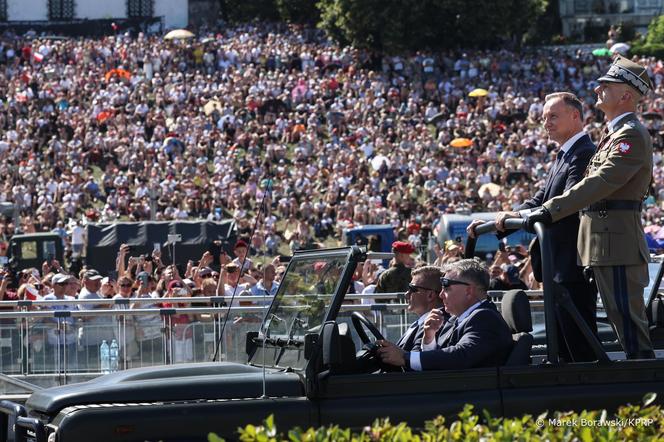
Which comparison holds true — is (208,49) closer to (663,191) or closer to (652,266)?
(663,191)

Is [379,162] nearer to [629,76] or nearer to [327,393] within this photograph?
[629,76]

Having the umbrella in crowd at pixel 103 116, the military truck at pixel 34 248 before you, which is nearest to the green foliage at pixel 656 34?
the umbrella in crowd at pixel 103 116

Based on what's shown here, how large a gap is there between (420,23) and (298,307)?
5508 centimetres

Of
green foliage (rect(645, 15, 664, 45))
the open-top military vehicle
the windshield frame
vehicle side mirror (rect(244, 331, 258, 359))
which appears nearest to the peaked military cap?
the open-top military vehicle

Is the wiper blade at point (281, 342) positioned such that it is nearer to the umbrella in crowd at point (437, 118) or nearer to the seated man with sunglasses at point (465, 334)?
the seated man with sunglasses at point (465, 334)

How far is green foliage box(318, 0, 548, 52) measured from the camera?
60562 millimetres

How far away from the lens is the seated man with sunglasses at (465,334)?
6578mm

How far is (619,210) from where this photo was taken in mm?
7023

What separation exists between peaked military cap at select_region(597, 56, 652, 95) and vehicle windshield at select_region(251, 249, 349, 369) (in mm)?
1767

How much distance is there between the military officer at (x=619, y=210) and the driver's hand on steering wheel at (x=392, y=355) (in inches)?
39.5

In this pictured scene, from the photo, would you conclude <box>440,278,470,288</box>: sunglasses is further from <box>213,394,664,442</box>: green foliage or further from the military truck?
the military truck

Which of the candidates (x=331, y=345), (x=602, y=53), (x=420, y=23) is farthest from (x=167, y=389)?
(x=420, y=23)

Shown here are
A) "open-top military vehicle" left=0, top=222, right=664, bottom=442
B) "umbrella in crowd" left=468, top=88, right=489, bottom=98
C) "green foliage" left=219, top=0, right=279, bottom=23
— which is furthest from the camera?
"green foliage" left=219, top=0, right=279, bottom=23

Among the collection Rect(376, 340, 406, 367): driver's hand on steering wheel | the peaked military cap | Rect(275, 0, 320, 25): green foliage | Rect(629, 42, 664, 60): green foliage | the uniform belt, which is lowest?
Rect(376, 340, 406, 367): driver's hand on steering wheel
